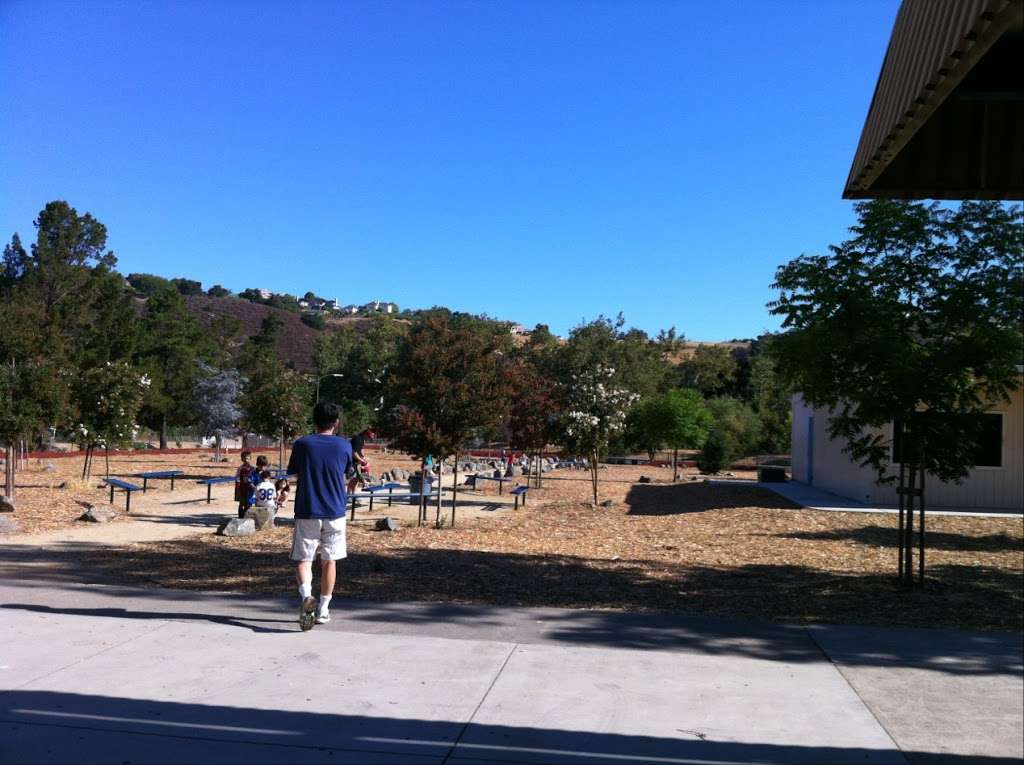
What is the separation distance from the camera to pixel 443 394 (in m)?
15.4

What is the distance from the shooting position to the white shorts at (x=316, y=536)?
6.70 meters

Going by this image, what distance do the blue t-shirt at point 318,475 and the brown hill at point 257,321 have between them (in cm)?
9828

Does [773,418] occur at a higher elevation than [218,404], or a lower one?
higher

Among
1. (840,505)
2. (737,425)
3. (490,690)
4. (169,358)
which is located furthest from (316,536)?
(169,358)

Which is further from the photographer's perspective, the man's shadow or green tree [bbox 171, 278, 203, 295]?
green tree [bbox 171, 278, 203, 295]

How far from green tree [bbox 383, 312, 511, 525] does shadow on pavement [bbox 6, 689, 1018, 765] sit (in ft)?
34.5

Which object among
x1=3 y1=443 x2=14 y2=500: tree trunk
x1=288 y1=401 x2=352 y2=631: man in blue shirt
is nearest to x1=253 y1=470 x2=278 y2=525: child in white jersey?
x1=3 y1=443 x2=14 y2=500: tree trunk

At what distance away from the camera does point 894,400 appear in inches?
347

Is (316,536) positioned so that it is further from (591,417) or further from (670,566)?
(591,417)

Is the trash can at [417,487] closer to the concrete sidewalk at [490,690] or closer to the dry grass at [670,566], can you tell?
the dry grass at [670,566]

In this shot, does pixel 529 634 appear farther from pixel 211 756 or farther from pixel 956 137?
pixel 956 137

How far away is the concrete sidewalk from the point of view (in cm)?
419

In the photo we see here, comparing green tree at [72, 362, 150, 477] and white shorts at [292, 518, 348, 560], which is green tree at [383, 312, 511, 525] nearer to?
white shorts at [292, 518, 348, 560]

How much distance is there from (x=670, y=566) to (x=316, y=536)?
199 inches
